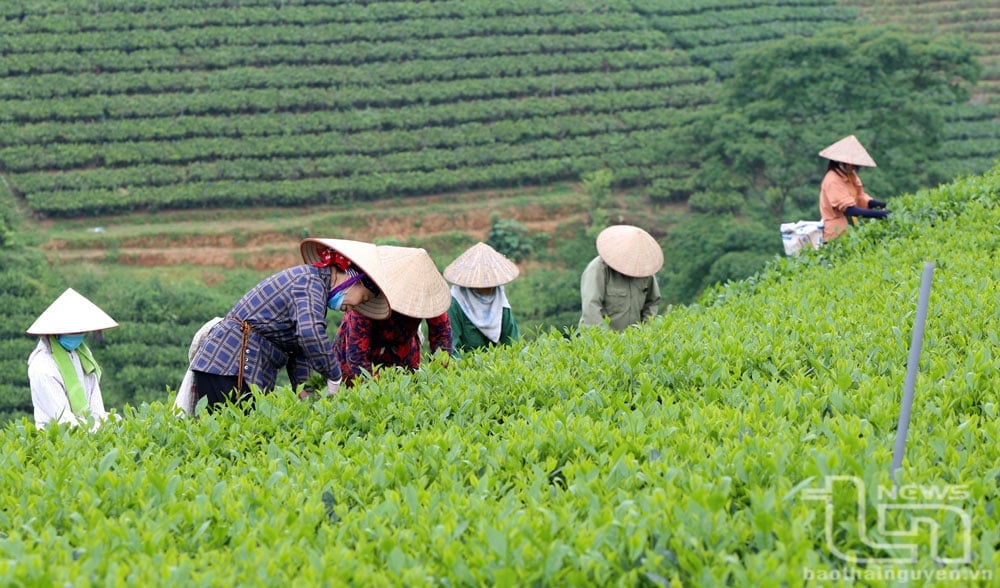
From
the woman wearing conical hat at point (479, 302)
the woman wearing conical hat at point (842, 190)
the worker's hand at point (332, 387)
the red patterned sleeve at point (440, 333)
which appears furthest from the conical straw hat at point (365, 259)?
the woman wearing conical hat at point (842, 190)

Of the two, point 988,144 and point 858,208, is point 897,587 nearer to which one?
point 858,208

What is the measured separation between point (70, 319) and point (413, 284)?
68.2 inches

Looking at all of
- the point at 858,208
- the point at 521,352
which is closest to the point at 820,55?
the point at 858,208

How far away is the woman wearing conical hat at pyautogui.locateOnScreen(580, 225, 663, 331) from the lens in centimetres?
647

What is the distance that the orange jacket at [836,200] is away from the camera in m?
7.76

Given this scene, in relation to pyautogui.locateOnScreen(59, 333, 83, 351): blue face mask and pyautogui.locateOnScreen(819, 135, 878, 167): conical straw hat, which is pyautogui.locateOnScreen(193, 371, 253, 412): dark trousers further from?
pyautogui.locateOnScreen(819, 135, 878, 167): conical straw hat

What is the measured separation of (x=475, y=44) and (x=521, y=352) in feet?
80.4

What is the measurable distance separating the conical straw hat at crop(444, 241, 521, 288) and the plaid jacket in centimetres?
111

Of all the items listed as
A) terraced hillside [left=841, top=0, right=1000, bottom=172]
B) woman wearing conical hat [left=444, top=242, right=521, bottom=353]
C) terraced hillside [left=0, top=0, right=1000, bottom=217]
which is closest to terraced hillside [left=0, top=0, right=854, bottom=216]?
terraced hillside [left=0, top=0, right=1000, bottom=217]

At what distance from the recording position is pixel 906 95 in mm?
21141

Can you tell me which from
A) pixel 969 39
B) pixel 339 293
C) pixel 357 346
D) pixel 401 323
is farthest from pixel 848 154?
pixel 969 39

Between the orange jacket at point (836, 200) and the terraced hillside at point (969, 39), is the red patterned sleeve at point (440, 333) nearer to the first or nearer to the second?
the orange jacket at point (836, 200)

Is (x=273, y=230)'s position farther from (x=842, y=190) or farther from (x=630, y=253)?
(x=630, y=253)

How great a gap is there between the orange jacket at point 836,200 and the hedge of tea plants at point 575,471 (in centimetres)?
248
